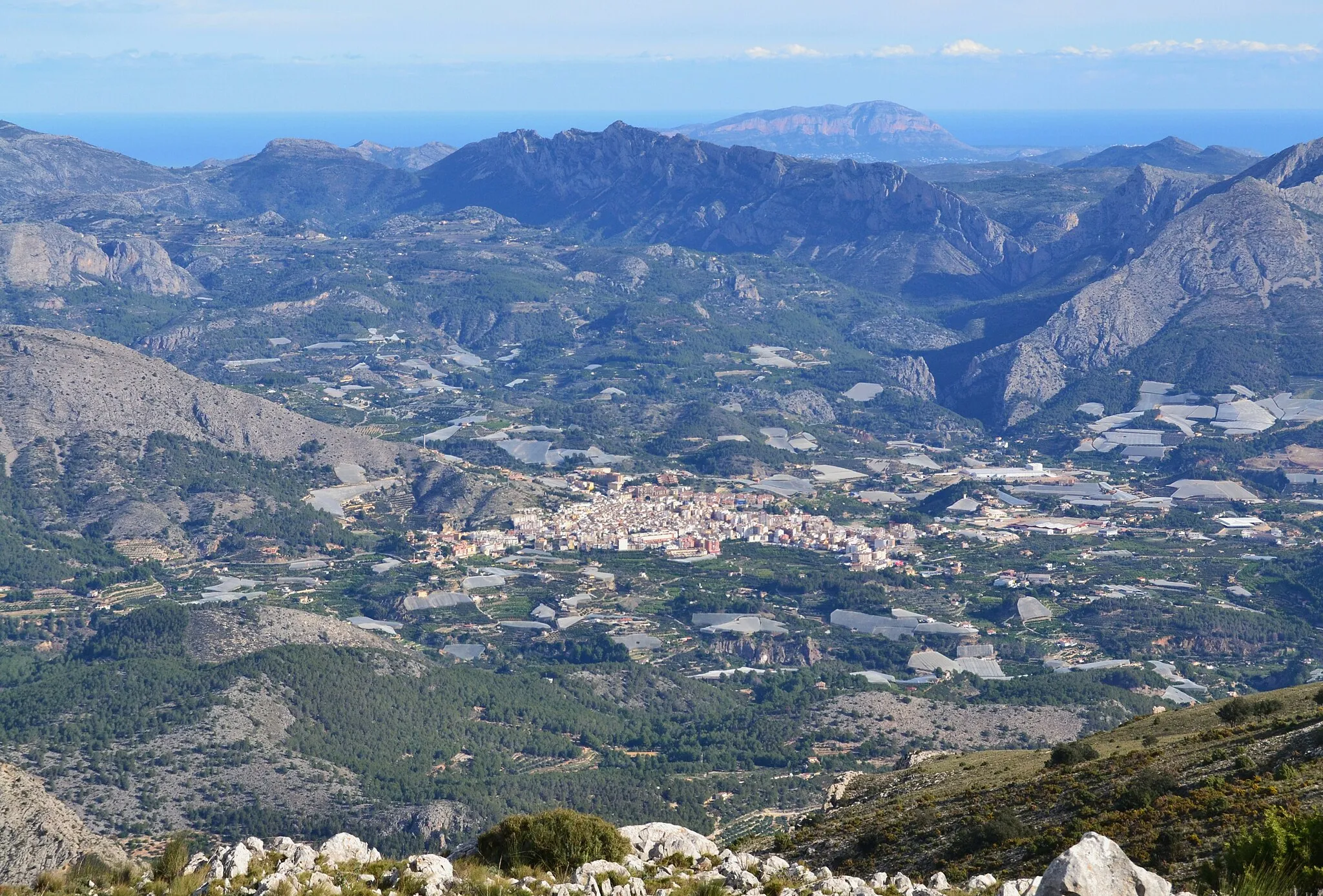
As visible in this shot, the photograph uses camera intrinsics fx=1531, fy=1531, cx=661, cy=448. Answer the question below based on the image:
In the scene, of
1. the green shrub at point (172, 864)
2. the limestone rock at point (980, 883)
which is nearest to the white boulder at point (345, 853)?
the green shrub at point (172, 864)

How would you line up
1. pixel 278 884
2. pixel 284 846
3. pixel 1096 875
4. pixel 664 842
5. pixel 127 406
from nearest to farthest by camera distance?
→ pixel 1096 875
pixel 278 884
pixel 284 846
pixel 664 842
pixel 127 406

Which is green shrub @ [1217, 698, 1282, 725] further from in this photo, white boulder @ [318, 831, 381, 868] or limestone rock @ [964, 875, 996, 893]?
white boulder @ [318, 831, 381, 868]

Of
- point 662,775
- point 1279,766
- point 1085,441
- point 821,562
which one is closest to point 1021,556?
point 821,562

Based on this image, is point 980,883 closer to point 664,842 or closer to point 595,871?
point 664,842

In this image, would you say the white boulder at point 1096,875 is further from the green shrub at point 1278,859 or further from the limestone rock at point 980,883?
the limestone rock at point 980,883

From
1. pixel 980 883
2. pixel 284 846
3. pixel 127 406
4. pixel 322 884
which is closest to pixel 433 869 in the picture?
pixel 322 884

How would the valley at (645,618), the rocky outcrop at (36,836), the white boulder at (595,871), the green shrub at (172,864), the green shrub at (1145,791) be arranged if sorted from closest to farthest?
the white boulder at (595,871)
the green shrub at (172,864)
the green shrub at (1145,791)
the rocky outcrop at (36,836)
the valley at (645,618)

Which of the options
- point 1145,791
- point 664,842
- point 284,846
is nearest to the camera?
point 284,846

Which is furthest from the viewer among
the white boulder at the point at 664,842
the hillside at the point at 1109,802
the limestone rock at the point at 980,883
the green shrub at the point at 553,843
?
the hillside at the point at 1109,802
